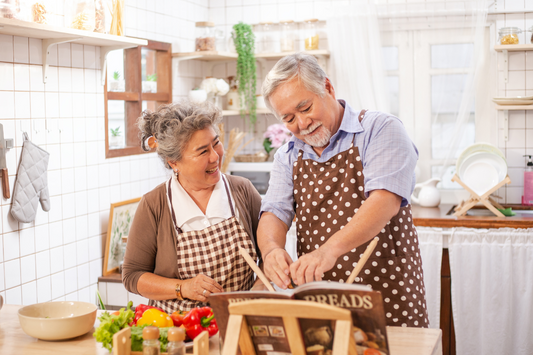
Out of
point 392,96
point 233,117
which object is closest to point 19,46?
point 233,117

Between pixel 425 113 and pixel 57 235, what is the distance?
2616mm

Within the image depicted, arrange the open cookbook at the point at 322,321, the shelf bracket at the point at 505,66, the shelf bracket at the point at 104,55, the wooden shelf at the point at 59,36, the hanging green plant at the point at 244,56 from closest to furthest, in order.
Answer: the open cookbook at the point at 322,321
the wooden shelf at the point at 59,36
the shelf bracket at the point at 104,55
the shelf bracket at the point at 505,66
the hanging green plant at the point at 244,56

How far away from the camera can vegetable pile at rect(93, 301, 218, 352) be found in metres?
1.39

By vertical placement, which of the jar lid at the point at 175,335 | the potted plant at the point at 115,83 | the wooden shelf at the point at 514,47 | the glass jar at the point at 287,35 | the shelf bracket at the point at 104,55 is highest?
the glass jar at the point at 287,35

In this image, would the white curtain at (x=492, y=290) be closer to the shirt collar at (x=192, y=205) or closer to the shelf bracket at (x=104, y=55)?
the shirt collar at (x=192, y=205)

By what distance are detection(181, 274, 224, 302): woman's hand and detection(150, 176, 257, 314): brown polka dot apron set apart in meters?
0.09

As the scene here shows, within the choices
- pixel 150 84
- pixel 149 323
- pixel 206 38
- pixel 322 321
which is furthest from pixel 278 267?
pixel 206 38

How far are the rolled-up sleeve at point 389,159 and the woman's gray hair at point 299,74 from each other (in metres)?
0.22

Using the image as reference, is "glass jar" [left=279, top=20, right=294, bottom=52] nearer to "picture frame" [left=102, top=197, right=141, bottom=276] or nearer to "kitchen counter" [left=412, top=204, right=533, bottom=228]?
"kitchen counter" [left=412, top=204, right=533, bottom=228]

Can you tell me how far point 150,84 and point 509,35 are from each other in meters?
2.34

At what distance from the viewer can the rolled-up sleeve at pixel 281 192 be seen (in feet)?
6.18

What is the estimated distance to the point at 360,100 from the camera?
157 inches

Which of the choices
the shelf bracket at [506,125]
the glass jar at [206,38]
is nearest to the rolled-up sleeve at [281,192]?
the glass jar at [206,38]

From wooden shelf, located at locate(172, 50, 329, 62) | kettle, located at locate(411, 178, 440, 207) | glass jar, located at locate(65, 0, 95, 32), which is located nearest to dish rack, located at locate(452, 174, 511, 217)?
kettle, located at locate(411, 178, 440, 207)
